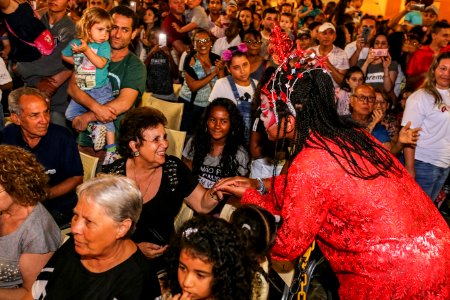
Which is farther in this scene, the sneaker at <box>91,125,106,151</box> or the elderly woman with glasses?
the elderly woman with glasses

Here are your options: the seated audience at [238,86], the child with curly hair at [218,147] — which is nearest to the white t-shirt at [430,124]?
the child with curly hair at [218,147]

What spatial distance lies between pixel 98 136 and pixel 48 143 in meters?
0.60

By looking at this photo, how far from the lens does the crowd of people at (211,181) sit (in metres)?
2.25

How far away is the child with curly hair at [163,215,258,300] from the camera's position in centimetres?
208

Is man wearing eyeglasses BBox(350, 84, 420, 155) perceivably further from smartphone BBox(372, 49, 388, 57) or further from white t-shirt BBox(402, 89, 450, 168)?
smartphone BBox(372, 49, 388, 57)

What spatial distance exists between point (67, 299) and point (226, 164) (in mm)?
2047

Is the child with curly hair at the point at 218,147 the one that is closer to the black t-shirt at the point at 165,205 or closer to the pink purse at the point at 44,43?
the black t-shirt at the point at 165,205

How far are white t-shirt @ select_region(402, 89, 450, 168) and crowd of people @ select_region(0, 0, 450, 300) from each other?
0.01 meters

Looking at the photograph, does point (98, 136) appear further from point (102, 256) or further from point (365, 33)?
point (365, 33)

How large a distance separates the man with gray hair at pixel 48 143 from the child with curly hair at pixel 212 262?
1.67 m

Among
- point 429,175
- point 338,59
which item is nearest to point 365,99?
point 429,175

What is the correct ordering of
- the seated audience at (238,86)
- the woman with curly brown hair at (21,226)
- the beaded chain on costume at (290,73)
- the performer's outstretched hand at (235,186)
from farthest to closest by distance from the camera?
the seated audience at (238,86) < the performer's outstretched hand at (235,186) < the woman with curly brown hair at (21,226) < the beaded chain on costume at (290,73)

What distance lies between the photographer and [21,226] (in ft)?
8.58

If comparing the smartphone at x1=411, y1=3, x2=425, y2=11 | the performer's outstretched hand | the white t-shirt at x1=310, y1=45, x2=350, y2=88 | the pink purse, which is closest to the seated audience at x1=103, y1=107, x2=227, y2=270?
the performer's outstretched hand
